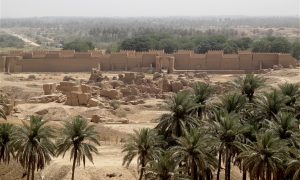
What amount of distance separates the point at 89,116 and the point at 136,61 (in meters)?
Answer: 28.3

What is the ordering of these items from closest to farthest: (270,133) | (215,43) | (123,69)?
(270,133) → (123,69) → (215,43)

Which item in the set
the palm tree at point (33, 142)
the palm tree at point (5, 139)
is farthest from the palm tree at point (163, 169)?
the palm tree at point (5, 139)

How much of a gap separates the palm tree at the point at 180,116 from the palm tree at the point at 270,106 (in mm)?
3567

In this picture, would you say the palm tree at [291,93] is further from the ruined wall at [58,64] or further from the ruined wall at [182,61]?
the ruined wall at [58,64]

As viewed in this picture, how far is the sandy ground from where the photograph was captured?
30109 mm

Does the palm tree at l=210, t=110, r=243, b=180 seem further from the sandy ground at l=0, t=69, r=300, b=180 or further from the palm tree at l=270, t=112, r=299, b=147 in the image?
the sandy ground at l=0, t=69, r=300, b=180

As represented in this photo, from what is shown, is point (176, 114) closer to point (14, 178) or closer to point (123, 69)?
point (14, 178)

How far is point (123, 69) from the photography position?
238ft

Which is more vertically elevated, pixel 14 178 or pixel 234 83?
pixel 234 83

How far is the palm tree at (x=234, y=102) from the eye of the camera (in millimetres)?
26875

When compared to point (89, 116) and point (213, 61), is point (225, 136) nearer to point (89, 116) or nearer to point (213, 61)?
point (89, 116)

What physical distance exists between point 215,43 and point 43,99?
5190 centimetres

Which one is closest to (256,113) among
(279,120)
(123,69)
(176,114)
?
(279,120)

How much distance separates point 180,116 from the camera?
85.3 ft
